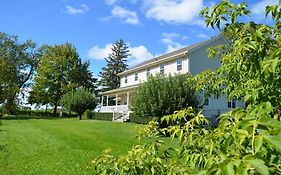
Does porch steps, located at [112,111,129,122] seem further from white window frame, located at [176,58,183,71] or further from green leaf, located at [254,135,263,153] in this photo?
green leaf, located at [254,135,263,153]

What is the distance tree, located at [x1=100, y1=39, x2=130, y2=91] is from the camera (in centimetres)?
7780

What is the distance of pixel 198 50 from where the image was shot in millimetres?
33406

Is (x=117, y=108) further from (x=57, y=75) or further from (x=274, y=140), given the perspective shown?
(x=274, y=140)

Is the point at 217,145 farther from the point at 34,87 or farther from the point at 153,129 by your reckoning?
the point at 34,87

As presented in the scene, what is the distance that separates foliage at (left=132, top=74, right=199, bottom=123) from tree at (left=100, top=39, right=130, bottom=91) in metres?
49.4

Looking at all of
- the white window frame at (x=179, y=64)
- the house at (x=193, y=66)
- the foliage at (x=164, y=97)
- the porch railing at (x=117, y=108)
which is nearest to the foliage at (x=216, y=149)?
the foliage at (x=164, y=97)

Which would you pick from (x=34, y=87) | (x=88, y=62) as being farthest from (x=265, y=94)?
(x=88, y=62)

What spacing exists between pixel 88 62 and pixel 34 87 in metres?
13.3

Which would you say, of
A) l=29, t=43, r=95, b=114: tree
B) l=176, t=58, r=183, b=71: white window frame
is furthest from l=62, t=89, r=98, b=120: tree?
l=176, t=58, r=183, b=71: white window frame

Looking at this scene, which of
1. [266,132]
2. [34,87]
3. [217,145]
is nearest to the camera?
[266,132]

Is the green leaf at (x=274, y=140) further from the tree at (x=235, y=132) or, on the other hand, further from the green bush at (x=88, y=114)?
the green bush at (x=88, y=114)

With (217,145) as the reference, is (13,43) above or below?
above

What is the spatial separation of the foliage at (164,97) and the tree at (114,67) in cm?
4944

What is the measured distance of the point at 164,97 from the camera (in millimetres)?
24016
